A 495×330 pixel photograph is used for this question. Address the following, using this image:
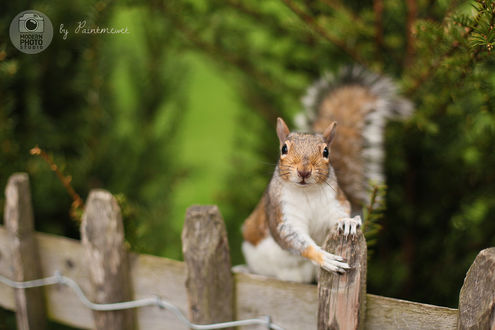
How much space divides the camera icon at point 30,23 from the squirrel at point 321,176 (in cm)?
84

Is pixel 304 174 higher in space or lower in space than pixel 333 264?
higher

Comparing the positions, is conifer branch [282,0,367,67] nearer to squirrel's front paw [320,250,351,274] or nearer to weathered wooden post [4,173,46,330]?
squirrel's front paw [320,250,351,274]

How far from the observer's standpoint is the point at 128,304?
3.69 ft

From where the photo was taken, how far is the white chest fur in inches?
33.5

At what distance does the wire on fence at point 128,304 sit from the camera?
0.99m

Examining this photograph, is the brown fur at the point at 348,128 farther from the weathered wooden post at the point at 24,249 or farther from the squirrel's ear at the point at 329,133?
the weathered wooden post at the point at 24,249

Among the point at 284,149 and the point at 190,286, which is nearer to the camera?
the point at 284,149

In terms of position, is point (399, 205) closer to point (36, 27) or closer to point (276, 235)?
point (276, 235)

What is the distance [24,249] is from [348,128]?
90 centimetres

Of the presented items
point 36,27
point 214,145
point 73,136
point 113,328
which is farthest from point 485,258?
point 214,145

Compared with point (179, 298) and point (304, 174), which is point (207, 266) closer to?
point (179, 298)

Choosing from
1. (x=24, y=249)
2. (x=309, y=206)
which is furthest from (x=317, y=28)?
(x=24, y=249)

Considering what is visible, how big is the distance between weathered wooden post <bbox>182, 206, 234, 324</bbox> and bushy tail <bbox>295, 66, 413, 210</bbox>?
11.7 inches

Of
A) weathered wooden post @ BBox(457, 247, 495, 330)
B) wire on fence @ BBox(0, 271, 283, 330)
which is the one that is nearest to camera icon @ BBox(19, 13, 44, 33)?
wire on fence @ BBox(0, 271, 283, 330)
